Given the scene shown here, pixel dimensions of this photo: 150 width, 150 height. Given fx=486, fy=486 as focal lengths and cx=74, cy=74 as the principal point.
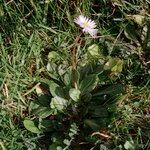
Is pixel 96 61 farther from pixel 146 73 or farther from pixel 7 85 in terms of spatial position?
pixel 7 85

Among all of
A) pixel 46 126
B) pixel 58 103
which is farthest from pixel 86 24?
pixel 46 126

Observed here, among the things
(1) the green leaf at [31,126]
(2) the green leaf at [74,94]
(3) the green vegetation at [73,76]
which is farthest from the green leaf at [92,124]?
(1) the green leaf at [31,126]

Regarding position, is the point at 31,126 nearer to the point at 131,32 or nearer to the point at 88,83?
the point at 88,83

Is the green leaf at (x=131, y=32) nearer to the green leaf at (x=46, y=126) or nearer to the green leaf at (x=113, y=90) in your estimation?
the green leaf at (x=113, y=90)

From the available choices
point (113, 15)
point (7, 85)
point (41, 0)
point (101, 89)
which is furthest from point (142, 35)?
point (7, 85)

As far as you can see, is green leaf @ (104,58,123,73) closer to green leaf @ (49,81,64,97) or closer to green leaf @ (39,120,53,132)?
green leaf @ (49,81,64,97)

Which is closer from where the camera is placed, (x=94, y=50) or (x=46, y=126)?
(x=46, y=126)

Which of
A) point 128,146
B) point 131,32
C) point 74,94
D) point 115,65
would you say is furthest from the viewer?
point 131,32
